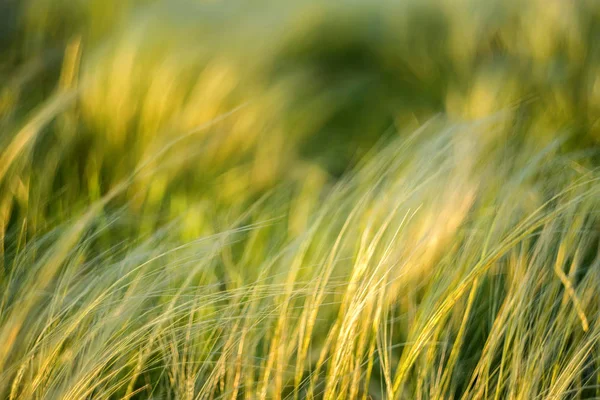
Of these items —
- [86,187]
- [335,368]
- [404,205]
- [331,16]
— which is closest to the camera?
[335,368]

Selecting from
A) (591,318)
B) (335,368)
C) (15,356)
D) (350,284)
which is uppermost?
(15,356)

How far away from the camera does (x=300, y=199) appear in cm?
142

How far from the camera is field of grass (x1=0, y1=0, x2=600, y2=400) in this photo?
117 cm

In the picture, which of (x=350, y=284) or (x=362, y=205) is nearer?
(x=350, y=284)

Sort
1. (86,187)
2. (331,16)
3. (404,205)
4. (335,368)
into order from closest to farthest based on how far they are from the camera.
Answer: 1. (335,368)
2. (404,205)
3. (86,187)
4. (331,16)

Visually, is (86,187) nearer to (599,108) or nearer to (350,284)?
(350,284)

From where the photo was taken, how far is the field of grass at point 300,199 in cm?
117

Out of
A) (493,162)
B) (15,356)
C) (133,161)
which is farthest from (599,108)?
(15,356)

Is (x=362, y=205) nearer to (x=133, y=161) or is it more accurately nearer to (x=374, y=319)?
(x=374, y=319)

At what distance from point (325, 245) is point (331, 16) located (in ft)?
2.30

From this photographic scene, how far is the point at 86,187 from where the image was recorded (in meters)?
1.47

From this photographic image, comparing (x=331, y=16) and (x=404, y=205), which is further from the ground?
(x=331, y=16)

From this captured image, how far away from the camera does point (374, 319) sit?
45.6 inches

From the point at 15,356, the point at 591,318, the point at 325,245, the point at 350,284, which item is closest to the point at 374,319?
the point at 350,284
